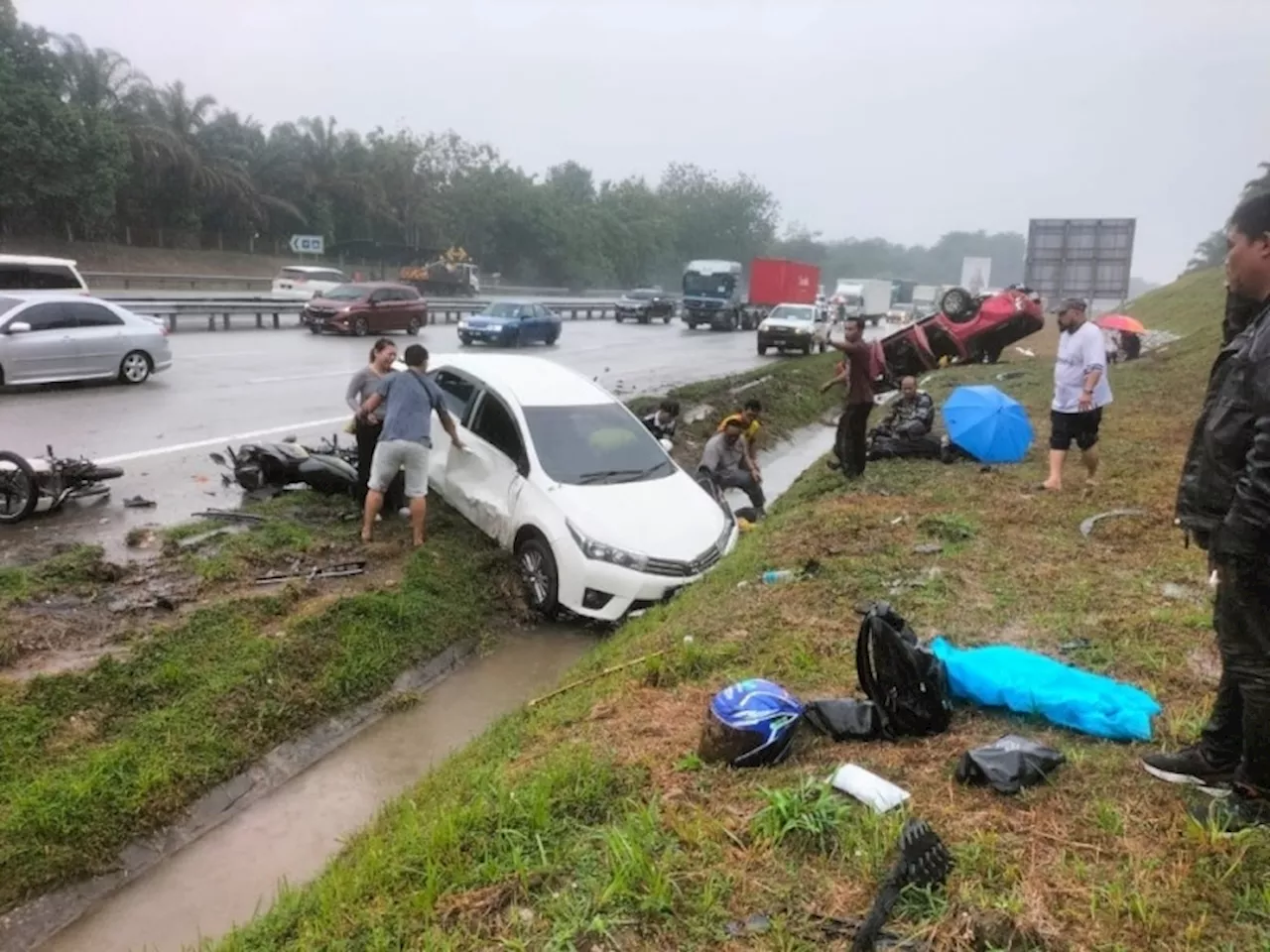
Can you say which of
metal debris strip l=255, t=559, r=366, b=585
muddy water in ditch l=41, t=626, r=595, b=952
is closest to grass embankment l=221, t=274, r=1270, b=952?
muddy water in ditch l=41, t=626, r=595, b=952

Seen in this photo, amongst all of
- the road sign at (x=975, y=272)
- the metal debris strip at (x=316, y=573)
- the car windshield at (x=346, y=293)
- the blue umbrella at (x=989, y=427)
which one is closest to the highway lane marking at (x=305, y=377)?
the car windshield at (x=346, y=293)

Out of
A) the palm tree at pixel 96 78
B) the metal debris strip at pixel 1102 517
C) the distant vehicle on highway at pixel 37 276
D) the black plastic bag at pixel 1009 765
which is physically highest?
the palm tree at pixel 96 78

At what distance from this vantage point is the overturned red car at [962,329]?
22.4 m

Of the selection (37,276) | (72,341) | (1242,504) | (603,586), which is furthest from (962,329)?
(1242,504)

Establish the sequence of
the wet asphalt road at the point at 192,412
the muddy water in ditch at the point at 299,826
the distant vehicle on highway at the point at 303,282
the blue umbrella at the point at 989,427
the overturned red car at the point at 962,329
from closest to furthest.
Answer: the muddy water in ditch at the point at 299,826 < the wet asphalt road at the point at 192,412 < the blue umbrella at the point at 989,427 < the overturned red car at the point at 962,329 < the distant vehicle on highway at the point at 303,282

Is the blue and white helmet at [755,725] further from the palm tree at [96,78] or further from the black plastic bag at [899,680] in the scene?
the palm tree at [96,78]

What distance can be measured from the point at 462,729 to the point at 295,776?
1026 mm

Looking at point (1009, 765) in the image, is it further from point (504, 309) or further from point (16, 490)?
point (504, 309)

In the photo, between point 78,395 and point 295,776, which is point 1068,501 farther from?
point 78,395

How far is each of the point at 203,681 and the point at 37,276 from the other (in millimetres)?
13427

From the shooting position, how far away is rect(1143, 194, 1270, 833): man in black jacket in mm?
2672

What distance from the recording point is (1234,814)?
3.02 m

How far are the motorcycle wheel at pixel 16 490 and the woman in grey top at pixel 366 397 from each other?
2.56 metres

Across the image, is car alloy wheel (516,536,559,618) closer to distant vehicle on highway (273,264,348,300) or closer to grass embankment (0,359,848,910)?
grass embankment (0,359,848,910)
